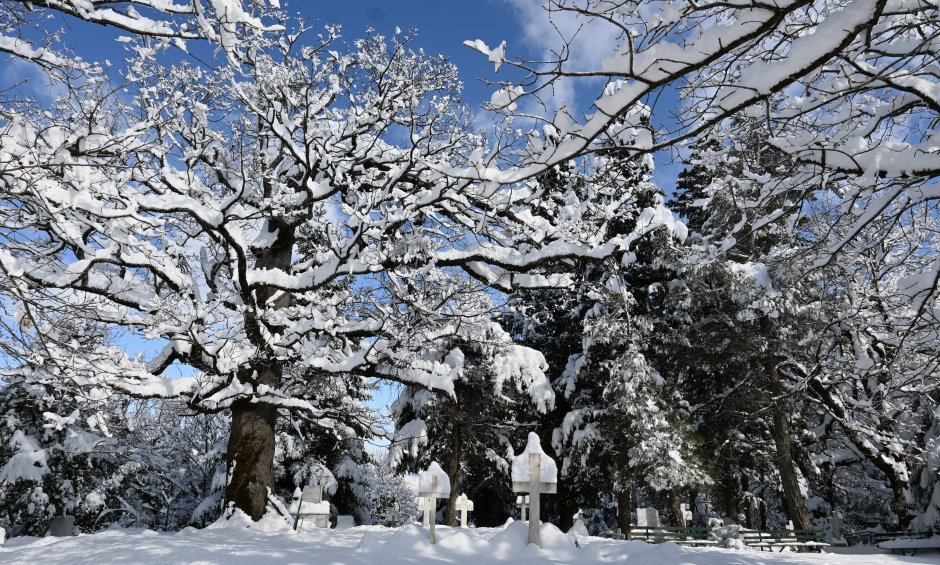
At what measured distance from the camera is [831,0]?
5293mm

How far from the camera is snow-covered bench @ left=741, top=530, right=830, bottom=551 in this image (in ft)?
49.0

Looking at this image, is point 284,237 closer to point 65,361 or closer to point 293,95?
point 293,95

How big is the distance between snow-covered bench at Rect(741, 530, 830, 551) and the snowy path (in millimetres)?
8028

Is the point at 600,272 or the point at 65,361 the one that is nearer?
the point at 65,361

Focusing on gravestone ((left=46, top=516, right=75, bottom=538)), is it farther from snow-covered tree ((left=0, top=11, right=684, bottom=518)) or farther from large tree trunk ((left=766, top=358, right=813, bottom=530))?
large tree trunk ((left=766, top=358, right=813, bottom=530))

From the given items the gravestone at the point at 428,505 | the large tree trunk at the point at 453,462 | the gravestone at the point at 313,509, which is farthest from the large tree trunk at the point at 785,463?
the gravestone at the point at 313,509

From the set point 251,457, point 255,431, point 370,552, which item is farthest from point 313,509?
point 370,552

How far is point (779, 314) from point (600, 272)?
582 cm

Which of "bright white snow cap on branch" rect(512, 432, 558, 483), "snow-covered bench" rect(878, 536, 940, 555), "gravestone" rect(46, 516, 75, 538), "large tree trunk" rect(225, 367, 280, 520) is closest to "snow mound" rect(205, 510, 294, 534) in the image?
"large tree trunk" rect(225, 367, 280, 520)

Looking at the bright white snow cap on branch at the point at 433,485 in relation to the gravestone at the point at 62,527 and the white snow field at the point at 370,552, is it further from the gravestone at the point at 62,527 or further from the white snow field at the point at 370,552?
the gravestone at the point at 62,527

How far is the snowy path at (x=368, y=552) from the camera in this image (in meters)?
5.87

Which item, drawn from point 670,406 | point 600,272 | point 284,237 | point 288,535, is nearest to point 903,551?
point 670,406

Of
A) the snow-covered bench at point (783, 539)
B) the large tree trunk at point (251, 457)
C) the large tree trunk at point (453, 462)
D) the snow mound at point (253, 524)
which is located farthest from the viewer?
the large tree trunk at point (453, 462)

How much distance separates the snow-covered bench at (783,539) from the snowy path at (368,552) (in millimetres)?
8028
